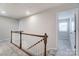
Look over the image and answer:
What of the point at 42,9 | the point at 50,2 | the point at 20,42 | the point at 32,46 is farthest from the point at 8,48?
the point at 50,2

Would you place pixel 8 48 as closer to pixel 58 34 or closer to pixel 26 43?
pixel 26 43

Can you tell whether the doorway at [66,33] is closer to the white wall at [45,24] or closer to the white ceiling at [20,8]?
the white wall at [45,24]

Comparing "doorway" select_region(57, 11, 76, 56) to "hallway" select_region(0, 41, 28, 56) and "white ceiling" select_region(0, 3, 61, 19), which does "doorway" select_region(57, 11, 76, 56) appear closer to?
"white ceiling" select_region(0, 3, 61, 19)

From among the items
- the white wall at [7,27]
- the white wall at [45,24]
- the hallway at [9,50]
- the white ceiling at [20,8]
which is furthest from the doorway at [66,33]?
the white wall at [7,27]

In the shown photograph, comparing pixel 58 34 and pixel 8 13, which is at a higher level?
pixel 8 13

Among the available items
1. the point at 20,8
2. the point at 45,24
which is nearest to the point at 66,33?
the point at 45,24

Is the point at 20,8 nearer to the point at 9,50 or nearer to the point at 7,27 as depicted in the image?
the point at 7,27

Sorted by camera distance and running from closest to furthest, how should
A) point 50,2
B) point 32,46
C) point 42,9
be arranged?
point 50,2 < point 42,9 < point 32,46

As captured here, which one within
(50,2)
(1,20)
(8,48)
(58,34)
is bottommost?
(8,48)

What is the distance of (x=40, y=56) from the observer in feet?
5.16

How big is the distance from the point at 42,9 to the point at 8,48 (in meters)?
0.95

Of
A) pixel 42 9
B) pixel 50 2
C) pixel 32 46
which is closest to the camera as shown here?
pixel 50 2

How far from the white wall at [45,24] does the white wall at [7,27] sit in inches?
4.8

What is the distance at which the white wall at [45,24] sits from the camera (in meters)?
1.63
